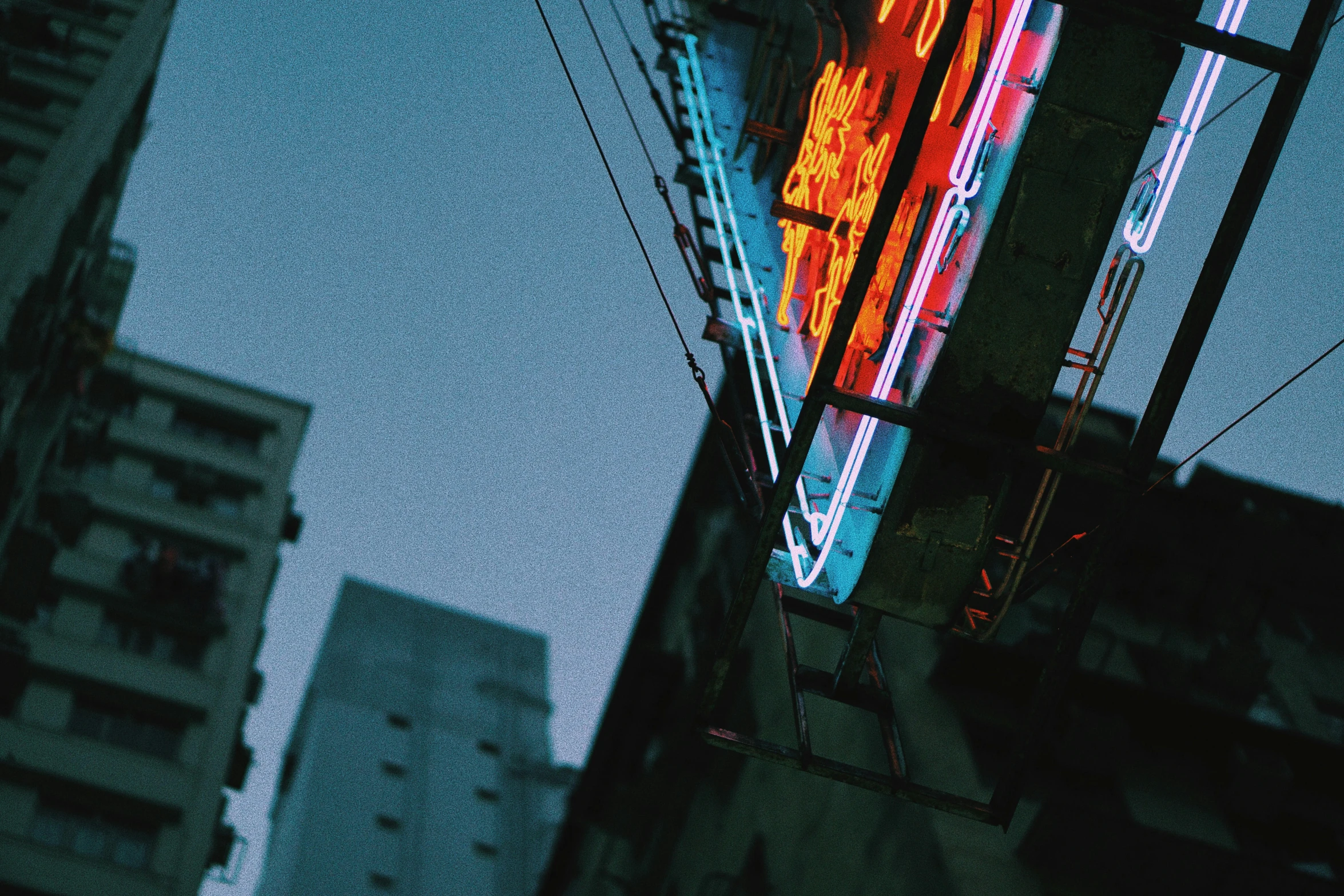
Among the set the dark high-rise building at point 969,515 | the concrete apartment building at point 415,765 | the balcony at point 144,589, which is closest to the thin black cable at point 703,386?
the dark high-rise building at point 969,515

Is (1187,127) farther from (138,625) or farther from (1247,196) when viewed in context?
(138,625)

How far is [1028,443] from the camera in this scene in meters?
6.45

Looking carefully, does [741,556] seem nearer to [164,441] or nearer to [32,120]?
[32,120]

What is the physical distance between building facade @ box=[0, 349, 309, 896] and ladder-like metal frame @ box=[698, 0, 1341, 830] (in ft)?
92.7

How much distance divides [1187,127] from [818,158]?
3.96 meters

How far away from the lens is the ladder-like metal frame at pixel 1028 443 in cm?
610

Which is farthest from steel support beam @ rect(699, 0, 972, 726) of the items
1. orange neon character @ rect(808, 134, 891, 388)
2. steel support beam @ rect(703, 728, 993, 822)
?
orange neon character @ rect(808, 134, 891, 388)

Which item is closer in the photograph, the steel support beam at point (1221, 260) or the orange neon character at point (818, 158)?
the steel support beam at point (1221, 260)

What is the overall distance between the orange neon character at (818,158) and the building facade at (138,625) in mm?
25715

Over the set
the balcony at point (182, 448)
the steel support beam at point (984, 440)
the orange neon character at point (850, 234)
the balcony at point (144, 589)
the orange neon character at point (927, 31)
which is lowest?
the balcony at point (144, 589)

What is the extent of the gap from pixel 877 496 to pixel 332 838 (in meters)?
49.6

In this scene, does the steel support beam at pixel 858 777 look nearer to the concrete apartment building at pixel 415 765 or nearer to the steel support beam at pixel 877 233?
the steel support beam at pixel 877 233

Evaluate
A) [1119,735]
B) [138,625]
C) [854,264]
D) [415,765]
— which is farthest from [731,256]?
[415,765]

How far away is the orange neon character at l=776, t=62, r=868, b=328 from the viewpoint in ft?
31.4
